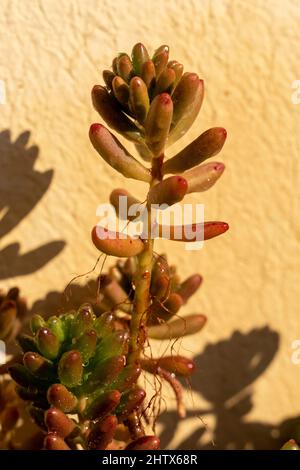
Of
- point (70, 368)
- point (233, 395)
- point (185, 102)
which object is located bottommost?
point (233, 395)

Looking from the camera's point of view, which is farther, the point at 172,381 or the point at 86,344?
the point at 172,381

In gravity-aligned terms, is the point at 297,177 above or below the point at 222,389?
above

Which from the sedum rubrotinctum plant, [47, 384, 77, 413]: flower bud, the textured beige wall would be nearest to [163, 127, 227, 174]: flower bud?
the sedum rubrotinctum plant

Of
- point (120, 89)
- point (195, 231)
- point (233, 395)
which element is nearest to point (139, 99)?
point (120, 89)

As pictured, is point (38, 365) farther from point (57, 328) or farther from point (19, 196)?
point (19, 196)

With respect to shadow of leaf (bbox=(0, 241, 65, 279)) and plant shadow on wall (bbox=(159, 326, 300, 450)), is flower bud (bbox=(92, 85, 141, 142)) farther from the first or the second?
plant shadow on wall (bbox=(159, 326, 300, 450))

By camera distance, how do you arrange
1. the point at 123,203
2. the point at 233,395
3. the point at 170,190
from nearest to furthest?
1. the point at 170,190
2. the point at 123,203
3. the point at 233,395

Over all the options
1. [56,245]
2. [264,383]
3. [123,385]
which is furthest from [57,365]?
[264,383]
